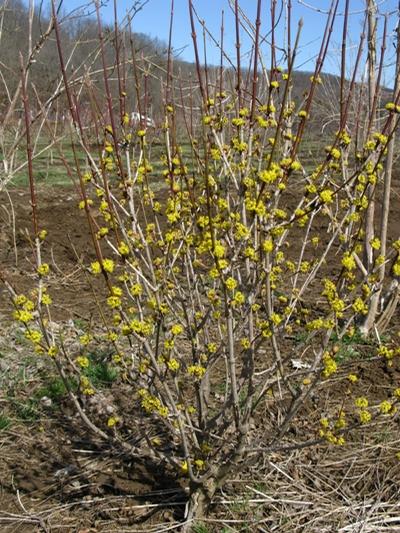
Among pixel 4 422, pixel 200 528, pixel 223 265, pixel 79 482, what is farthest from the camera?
pixel 4 422

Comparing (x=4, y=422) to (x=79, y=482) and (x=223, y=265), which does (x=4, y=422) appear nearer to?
(x=79, y=482)

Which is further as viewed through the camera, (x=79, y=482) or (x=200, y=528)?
(x=79, y=482)

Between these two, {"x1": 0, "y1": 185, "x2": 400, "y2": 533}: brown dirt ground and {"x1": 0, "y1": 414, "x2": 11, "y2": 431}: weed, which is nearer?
{"x1": 0, "y1": 185, "x2": 400, "y2": 533}: brown dirt ground

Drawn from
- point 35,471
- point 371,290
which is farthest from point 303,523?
point 35,471

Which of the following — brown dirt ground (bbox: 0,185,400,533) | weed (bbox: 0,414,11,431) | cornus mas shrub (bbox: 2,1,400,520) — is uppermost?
cornus mas shrub (bbox: 2,1,400,520)

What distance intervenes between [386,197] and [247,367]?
7.85ft

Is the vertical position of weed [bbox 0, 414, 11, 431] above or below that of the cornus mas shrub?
below

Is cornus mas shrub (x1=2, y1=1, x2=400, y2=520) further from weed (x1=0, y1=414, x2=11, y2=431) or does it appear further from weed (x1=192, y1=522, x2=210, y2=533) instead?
weed (x1=0, y1=414, x2=11, y2=431)

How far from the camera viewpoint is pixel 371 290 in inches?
89.7

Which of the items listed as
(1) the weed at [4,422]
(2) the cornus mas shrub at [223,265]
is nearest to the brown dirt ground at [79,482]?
(1) the weed at [4,422]

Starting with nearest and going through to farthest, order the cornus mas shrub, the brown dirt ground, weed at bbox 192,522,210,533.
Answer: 1. the cornus mas shrub
2. weed at bbox 192,522,210,533
3. the brown dirt ground

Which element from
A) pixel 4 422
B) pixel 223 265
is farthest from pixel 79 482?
pixel 223 265

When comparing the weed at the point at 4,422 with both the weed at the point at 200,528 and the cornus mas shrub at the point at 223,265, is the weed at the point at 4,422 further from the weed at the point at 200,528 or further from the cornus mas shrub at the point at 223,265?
the weed at the point at 200,528

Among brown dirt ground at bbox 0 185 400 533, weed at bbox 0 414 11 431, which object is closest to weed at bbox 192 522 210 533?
brown dirt ground at bbox 0 185 400 533
